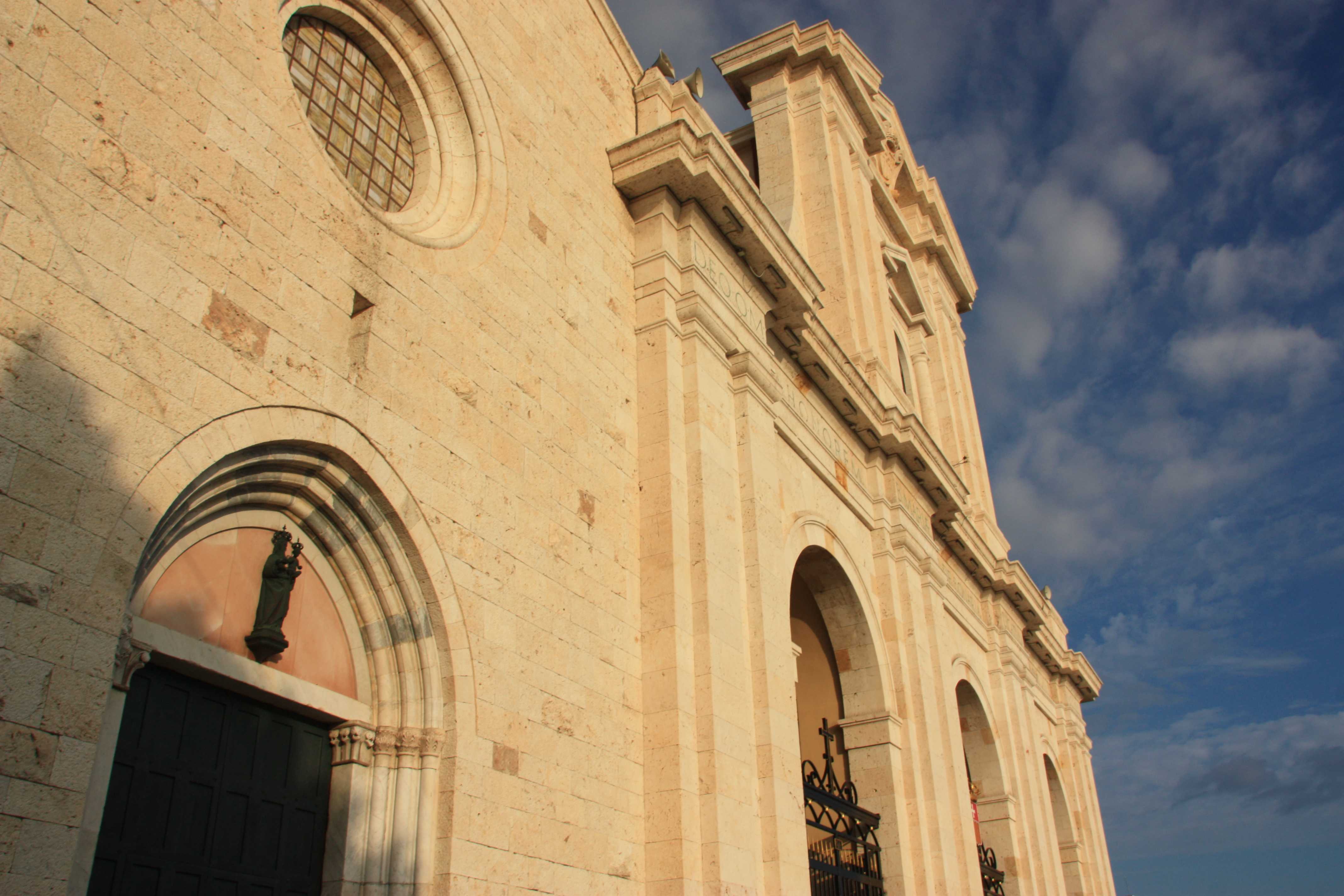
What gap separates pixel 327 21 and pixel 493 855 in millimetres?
6088

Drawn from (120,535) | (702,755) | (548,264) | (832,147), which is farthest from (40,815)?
(832,147)

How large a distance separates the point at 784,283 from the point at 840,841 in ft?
21.6

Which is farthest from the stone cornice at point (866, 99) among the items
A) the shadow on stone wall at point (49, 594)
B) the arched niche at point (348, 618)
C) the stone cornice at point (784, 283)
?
the shadow on stone wall at point (49, 594)

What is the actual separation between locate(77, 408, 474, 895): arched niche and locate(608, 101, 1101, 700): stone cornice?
491 centimetres

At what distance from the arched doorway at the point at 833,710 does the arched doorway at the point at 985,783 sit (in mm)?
4704

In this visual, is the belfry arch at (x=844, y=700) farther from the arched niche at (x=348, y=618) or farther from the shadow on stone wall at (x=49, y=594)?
the shadow on stone wall at (x=49, y=594)

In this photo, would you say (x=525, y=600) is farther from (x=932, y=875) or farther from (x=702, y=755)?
(x=932, y=875)

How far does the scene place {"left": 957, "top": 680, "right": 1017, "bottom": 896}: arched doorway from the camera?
1908 centimetres

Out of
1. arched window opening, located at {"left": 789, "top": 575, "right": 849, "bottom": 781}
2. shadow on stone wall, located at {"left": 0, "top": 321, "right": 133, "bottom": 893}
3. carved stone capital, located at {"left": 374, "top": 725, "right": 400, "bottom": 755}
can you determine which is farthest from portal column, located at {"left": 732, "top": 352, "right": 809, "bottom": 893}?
shadow on stone wall, located at {"left": 0, "top": 321, "right": 133, "bottom": 893}

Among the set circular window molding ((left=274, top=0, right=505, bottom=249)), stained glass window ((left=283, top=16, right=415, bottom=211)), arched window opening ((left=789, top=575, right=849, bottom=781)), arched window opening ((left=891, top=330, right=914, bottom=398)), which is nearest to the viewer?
stained glass window ((left=283, top=16, right=415, bottom=211))

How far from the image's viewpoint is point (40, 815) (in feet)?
15.1

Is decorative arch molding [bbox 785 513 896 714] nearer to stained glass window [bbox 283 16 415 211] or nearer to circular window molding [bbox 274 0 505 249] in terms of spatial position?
circular window molding [bbox 274 0 505 249]

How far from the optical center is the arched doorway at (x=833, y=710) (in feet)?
41.8

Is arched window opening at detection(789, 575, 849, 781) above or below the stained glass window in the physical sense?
below
